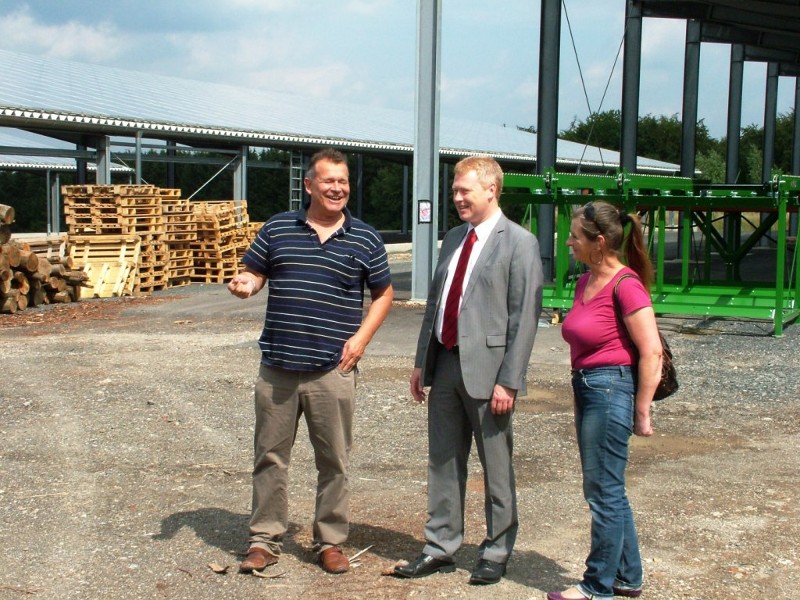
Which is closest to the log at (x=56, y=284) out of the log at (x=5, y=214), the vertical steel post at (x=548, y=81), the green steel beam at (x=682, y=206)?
the log at (x=5, y=214)

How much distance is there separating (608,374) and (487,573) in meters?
1.10

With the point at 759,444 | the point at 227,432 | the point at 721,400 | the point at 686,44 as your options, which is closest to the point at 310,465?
the point at 227,432

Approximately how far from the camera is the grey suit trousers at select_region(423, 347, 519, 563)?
4.63m

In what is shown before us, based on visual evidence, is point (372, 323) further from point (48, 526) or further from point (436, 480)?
point (48, 526)

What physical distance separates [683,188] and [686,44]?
13.6 m

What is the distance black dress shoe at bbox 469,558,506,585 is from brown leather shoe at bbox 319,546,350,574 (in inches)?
24.2

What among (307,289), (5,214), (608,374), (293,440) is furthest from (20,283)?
(608,374)

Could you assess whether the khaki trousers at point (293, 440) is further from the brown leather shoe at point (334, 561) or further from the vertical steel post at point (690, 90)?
the vertical steel post at point (690, 90)

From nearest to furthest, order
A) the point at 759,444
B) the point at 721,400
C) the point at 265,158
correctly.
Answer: the point at 759,444 → the point at 721,400 → the point at 265,158

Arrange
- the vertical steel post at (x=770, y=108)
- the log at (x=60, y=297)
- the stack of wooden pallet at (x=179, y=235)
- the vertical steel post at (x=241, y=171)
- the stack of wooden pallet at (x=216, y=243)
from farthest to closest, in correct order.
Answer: the vertical steel post at (x=770, y=108) < the vertical steel post at (x=241, y=171) < the stack of wooden pallet at (x=216, y=243) < the stack of wooden pallet at (x=179, y=235) < the log at (x=60, y=297)

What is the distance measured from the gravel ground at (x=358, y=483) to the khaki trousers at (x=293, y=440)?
21 centimetres

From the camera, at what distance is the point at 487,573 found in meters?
4.65

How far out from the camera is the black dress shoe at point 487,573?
465 cm

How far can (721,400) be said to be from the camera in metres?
9.49
